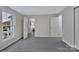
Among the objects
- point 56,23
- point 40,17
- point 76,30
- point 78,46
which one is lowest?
point 78,46

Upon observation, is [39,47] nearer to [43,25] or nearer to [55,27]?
[55,27]

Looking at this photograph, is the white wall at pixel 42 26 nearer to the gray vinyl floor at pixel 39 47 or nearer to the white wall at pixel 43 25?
the white wall at pixel 43 25

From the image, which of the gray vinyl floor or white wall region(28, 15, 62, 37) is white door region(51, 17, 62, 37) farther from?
the gray vinyl floor

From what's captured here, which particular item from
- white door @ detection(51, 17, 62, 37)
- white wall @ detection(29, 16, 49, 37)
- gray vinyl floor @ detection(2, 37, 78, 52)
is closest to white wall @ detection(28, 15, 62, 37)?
white wall @ detection(29, 16, 49, 37)

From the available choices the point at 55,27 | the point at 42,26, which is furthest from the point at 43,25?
the point at 55,27

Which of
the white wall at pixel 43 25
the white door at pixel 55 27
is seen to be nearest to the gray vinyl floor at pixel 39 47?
the white door at pixel 55 27

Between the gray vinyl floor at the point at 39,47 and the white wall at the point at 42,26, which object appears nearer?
the gray vinyl floor at the point at 39,47

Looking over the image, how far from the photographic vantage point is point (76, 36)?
A: 4098mm

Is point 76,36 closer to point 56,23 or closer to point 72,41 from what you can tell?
point 72,41

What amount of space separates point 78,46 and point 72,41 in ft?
1.60

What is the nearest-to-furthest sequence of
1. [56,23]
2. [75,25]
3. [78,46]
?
1. [78,46]
2. [75,25]
3. [56,23]

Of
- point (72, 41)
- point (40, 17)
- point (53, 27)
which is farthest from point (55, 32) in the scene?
point (72, 41)

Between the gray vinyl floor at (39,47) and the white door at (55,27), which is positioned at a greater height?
the white door at (55,27)

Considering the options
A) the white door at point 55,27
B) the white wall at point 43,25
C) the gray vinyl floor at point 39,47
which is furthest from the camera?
the white wall at point 43,25
